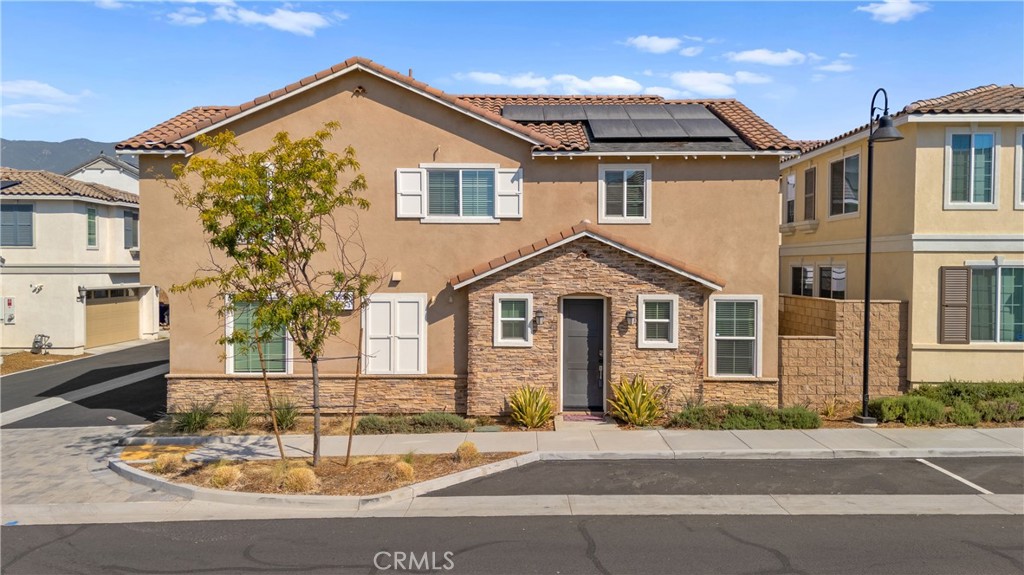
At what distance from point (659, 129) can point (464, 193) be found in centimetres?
455

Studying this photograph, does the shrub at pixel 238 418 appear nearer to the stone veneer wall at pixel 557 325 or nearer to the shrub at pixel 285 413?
the shrub at pixel 285 413

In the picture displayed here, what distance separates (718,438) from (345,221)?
8652 millimetres

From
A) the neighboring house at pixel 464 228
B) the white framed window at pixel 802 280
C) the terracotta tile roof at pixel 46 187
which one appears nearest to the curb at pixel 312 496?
the neighboring house at pixel 464 228

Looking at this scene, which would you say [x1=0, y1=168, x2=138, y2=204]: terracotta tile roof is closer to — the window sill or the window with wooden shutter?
the window sill

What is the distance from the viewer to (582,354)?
575 inches

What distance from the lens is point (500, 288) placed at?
1415 cm

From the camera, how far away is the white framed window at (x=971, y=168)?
14875mm

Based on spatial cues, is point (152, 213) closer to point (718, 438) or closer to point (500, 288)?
point (500, 288)

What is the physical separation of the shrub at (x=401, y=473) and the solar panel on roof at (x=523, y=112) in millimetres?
8949

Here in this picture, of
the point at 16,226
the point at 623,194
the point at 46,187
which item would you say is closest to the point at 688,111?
the point at 623,194

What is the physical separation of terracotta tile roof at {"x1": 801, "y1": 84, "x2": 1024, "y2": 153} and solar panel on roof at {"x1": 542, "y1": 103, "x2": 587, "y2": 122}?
514cm

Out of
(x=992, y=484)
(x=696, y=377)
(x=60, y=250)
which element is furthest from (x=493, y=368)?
(x=60, y=250)

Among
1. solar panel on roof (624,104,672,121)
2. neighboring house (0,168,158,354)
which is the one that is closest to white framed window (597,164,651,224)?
solar panel on roof (624,104,672,121)

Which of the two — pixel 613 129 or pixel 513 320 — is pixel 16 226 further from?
pixel 613 129
